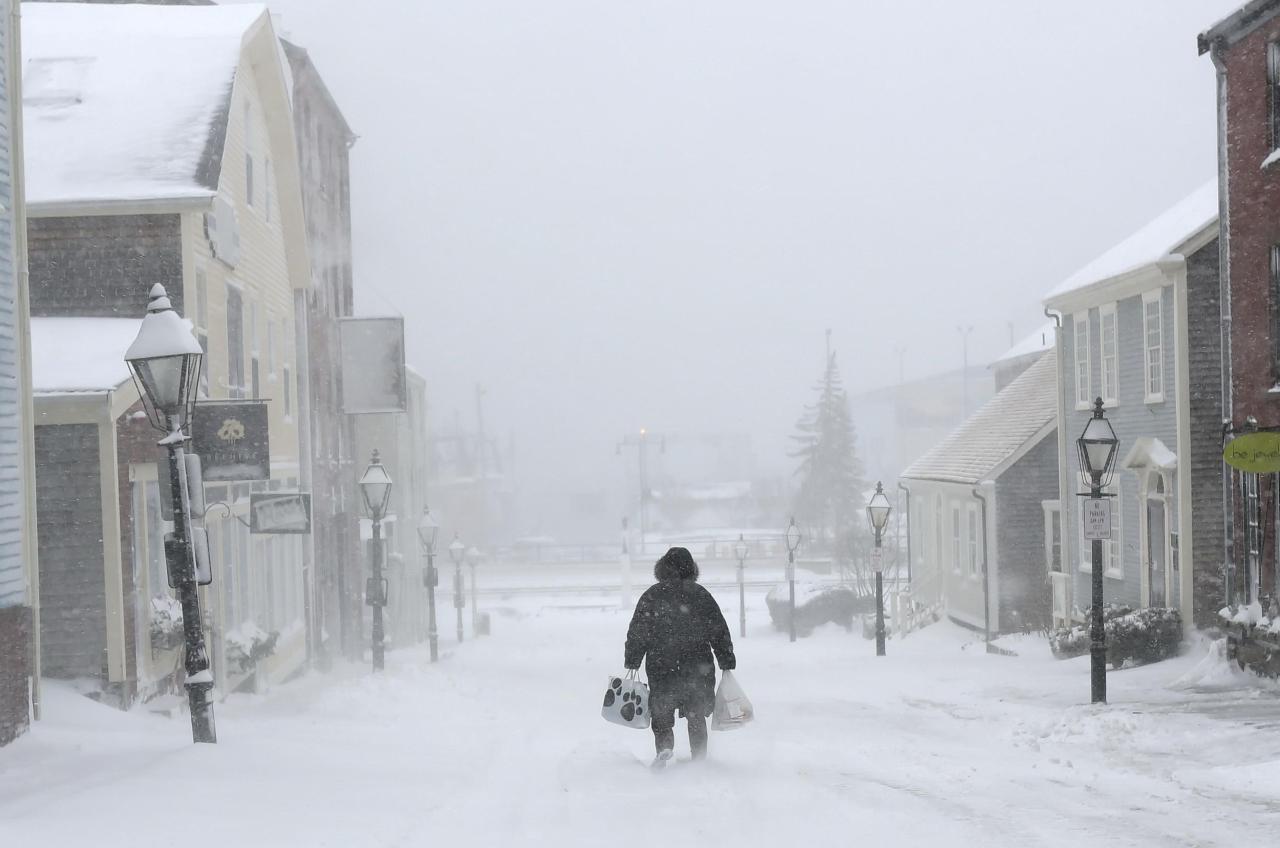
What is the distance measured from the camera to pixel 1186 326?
20.6 metres

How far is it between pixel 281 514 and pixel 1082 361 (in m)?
14.8

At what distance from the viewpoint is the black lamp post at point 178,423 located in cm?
1005

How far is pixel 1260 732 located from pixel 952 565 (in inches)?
873

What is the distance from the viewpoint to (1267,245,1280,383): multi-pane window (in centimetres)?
1705

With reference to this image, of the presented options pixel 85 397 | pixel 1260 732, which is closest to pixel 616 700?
pixel 1260 732

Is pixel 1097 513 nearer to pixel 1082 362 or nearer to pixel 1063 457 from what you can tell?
pixel 1082 362

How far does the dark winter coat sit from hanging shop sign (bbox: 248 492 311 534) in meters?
8.90

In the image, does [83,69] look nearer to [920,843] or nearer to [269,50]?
[269,50]

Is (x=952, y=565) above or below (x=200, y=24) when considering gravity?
below

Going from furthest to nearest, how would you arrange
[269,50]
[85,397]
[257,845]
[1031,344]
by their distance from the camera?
[1031,344] → [269,50] → [85,397] → [257,845]

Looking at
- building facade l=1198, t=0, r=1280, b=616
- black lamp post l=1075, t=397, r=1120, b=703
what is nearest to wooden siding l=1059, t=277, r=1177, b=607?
building facade l=1198, t=0, r=1280, b=616

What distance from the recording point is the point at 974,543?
105 ft

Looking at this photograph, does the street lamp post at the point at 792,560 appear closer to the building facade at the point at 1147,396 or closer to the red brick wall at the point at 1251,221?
the building facade at the point at 1147,396

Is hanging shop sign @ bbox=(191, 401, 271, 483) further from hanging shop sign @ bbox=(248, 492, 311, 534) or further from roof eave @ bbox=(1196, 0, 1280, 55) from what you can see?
roof eave @ bbox=(1196, 0, 1280, 55)
